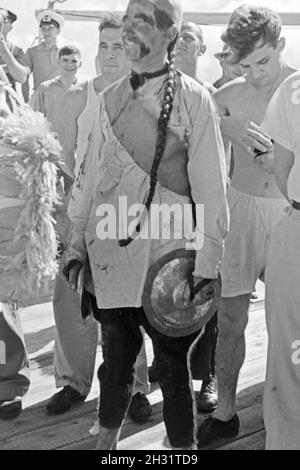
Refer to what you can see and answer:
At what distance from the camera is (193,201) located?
261cm

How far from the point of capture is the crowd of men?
2568 mm

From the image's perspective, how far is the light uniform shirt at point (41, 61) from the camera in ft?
25.4

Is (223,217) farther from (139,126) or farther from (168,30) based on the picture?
(168,30)

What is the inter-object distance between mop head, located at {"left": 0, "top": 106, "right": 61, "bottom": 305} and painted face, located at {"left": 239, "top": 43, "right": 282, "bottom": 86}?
0.86 m

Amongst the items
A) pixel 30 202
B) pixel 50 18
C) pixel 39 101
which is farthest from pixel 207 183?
pixel 50 18

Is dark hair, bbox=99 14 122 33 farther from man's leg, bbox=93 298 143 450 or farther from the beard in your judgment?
man's leg, bbox=93 298 143 450

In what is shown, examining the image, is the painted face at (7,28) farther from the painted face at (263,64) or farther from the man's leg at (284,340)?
the man's leg at (284,340)

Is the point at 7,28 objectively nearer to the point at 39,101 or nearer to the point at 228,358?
the point at 39,101

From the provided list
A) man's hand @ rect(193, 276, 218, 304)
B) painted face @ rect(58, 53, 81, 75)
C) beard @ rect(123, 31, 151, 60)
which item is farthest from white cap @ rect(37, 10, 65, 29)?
man's hand @ rect(193, 276, 218, 304)

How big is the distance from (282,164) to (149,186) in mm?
549

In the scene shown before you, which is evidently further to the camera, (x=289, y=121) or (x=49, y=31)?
(x=49, y=31)

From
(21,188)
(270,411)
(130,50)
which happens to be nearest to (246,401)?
(270,411)

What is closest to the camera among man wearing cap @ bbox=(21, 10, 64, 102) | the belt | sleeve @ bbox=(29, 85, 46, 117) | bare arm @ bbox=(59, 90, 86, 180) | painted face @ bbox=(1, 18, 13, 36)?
the belt
